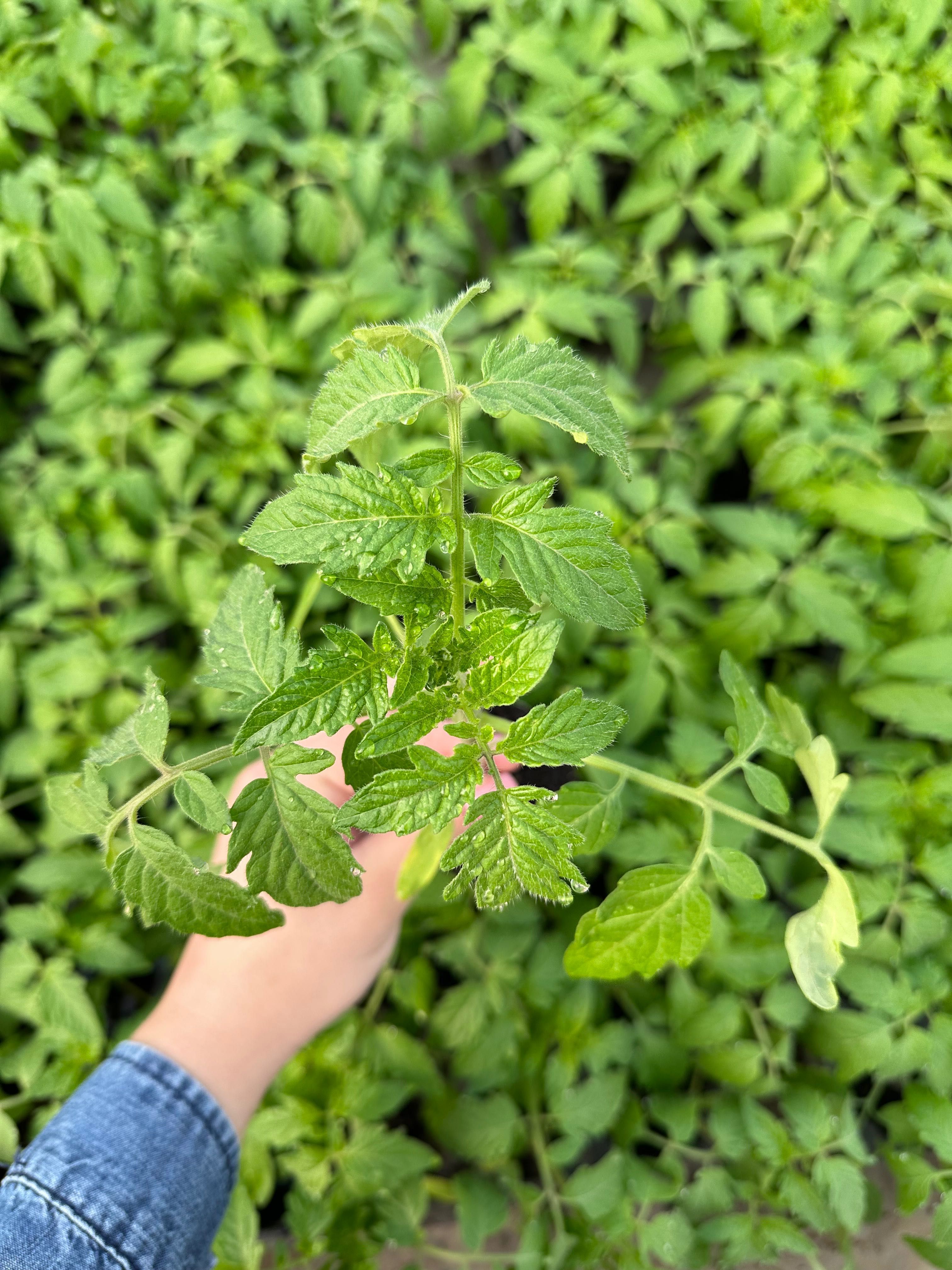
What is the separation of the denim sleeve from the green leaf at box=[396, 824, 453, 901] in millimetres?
470

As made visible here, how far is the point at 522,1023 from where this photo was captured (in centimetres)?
158

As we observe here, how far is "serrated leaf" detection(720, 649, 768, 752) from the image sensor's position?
92cm

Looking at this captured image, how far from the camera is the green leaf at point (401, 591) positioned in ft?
2.29

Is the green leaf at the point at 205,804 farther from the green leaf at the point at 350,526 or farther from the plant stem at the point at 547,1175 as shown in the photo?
the plant stem at the point at 547,1175

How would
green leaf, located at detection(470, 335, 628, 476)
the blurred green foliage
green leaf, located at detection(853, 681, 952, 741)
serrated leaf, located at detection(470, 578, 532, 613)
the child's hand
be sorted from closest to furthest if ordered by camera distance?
green leaf, located at detection(470, 335, 628, 476) → serrated leaf, located at detection(470, 578, 532, 613) → the child's hand → green leaf, located at detection(853, 681, 952, 741) → the blurred green foliage

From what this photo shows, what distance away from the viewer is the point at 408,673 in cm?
72

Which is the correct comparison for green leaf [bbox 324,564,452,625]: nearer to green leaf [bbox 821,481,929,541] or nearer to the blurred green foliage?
the blurred green foliage

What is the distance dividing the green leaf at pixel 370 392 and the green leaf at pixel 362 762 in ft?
0.84

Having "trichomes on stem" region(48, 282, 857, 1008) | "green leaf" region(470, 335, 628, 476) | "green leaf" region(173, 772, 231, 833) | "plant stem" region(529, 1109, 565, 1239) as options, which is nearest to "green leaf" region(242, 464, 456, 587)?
"trichomes on stem" region(48, 282, 857, 1008)

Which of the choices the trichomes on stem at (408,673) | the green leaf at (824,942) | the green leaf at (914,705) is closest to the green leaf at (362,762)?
the trichomes on stem at (408,673)

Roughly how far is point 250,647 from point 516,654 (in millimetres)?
273

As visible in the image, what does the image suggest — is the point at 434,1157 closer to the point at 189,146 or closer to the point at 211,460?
the point at 211,460

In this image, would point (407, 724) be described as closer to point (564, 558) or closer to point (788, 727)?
point (564, 558)

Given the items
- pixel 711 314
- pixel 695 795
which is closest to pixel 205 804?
pixel 695 795
